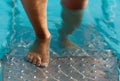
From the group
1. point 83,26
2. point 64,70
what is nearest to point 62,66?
point 64,70

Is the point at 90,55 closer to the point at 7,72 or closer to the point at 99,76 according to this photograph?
the point at 99,76

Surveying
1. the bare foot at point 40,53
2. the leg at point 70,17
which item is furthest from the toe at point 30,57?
the leg at point 70,17

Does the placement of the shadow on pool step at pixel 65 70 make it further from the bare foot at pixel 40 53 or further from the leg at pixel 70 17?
the leg at pixel 70 17

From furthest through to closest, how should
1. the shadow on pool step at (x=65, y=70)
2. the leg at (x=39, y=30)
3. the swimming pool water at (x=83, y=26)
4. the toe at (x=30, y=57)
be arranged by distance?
the swimming pool water at (x=83, y=26) < the toe at (x=30, y=57) < the shadow on pool step at (x=65, y=70) < the leg at (x=39, y=30)

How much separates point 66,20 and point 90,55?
51 centimetres

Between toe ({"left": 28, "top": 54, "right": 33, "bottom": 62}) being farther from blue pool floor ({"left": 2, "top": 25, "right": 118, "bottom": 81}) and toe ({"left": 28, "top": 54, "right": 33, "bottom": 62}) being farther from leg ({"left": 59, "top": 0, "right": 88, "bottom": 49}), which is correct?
leg ({"left": 59, "top": 0, "right": 88, "bottom": 49})

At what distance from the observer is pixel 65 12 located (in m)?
3.01

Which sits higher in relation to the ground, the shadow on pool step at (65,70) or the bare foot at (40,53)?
the bare foot at (40,53)

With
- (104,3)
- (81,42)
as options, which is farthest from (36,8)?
(104,3)

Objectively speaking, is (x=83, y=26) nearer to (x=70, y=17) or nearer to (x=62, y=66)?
(x=70, y=17)

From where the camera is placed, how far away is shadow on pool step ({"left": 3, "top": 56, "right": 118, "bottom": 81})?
241 centimetres

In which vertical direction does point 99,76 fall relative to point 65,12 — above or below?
below

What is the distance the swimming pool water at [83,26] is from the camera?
8.83 ft

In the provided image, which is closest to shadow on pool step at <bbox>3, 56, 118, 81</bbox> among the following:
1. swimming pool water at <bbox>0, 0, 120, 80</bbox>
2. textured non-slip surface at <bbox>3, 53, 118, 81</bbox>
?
textured non-slip surface at <bbox>3, 53, 118, 81</bbox>
